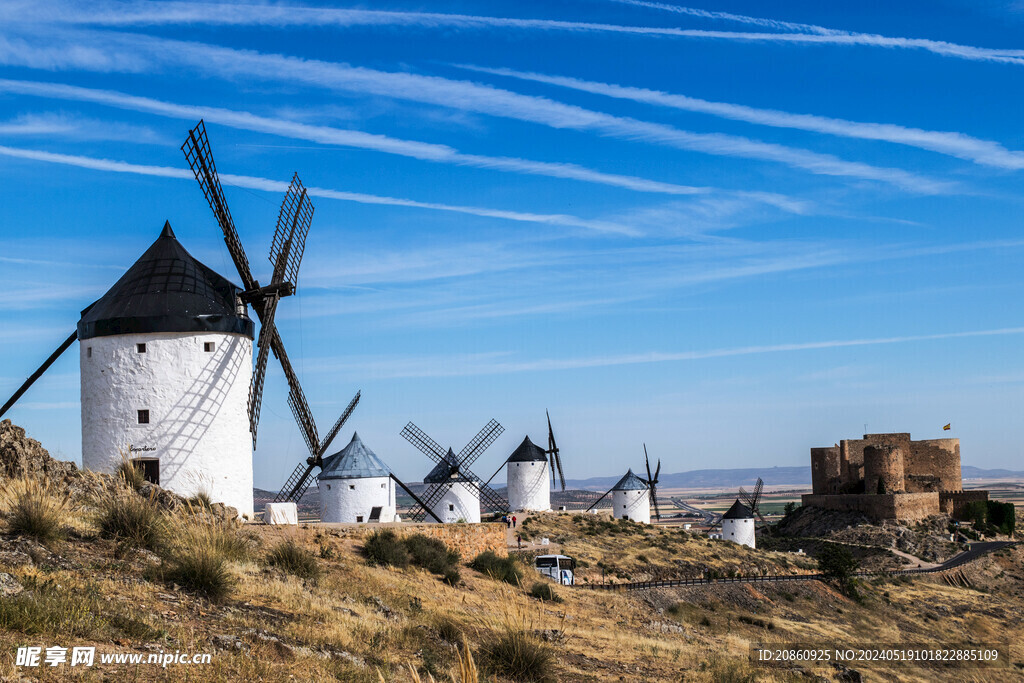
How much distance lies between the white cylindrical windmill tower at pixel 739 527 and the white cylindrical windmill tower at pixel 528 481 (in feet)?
35.8

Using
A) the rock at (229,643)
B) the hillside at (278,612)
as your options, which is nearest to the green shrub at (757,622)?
the hillside at (278,612)

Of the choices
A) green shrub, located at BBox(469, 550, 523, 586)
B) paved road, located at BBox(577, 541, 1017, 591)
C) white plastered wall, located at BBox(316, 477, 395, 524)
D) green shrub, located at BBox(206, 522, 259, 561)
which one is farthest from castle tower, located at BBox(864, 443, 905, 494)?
green shrub, located at BBox(206, 522, 259, 561)

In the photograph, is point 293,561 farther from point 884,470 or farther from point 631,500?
point 884,470

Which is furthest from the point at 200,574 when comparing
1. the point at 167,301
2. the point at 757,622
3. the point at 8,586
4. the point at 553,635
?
the point at 757,622

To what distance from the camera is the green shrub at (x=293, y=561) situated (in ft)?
43.3

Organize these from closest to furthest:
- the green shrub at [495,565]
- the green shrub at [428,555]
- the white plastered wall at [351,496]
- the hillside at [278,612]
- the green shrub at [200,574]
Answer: the hillside at [278,612]
the green shrub at [200,574]
the green shrub at [428,555]
the green shrub at [495,565]
the white plastered wall at [351,496]

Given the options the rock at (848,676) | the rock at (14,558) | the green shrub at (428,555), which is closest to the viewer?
the rock at (14,558)

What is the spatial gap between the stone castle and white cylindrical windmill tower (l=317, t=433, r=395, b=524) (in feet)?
125

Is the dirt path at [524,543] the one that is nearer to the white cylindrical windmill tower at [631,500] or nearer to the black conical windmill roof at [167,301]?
the white cylindrical windmill tower at [631,500]

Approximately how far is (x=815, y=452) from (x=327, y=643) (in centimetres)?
6351

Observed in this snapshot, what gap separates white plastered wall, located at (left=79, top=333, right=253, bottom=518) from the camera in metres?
19.5

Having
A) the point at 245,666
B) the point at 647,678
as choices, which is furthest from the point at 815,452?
the point at 245,666

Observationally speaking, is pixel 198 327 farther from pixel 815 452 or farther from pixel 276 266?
pixel 815 452

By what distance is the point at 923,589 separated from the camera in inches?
1583
